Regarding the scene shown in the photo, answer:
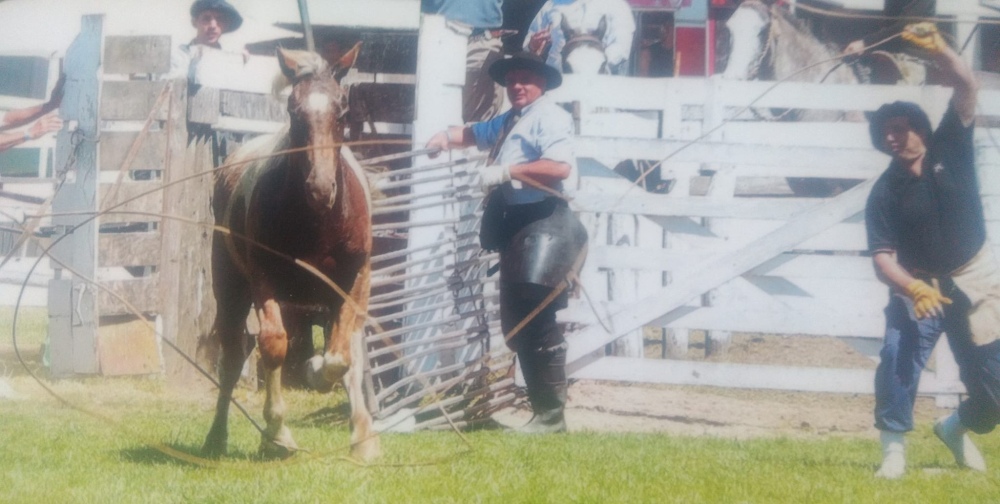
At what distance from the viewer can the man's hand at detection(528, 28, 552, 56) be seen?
19.4 feet

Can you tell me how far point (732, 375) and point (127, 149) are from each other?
3173 millimetres

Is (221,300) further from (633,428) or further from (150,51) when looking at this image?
(633,428)

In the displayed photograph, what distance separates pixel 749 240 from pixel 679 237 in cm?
36

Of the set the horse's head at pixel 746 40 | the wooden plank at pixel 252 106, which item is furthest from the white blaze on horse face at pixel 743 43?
the wooden plank at pixel 252 106

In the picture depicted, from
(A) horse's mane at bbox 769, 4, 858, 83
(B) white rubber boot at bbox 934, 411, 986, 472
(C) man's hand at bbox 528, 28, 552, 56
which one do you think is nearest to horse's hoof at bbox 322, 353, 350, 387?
(C) man's hand at bbox 528, 28, 552, 56

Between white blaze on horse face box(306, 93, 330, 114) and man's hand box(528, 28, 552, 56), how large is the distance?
1.63 metres

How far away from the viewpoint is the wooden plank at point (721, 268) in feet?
18.5

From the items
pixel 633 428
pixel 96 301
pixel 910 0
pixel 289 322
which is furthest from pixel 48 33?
pixel 910 0

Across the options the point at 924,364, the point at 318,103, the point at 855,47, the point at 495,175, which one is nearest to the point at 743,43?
the point at 855,47

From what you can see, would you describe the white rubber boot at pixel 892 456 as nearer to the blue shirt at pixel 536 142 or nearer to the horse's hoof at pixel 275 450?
the blue shirt at pixel 536 142

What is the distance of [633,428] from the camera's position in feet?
18.6

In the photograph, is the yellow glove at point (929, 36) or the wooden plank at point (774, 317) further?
the wooden plank at point (774, 317)

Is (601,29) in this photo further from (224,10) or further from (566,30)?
(224,10)

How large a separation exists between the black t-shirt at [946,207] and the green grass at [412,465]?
2.63 ft
